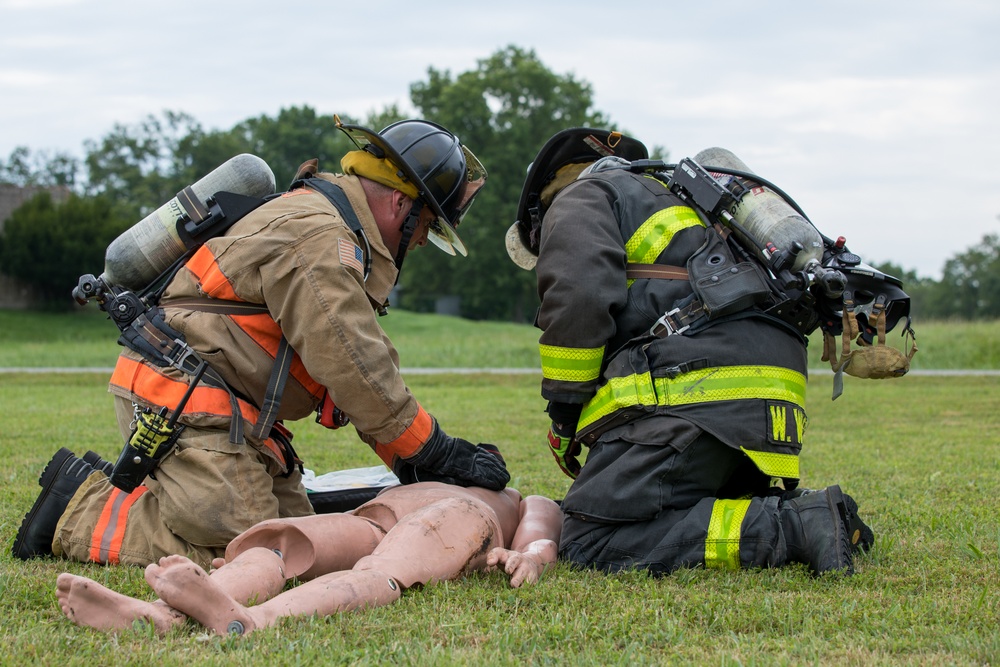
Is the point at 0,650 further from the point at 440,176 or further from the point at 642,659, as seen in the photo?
the point at 440,176

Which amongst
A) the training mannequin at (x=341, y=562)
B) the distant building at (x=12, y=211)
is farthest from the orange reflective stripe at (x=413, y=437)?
the distant building at (x=12, y=211)

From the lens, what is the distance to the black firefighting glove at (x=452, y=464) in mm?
3854

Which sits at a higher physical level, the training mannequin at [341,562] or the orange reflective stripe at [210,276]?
the orange reflective stripe at [210,276]

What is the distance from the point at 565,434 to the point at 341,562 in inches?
46.6

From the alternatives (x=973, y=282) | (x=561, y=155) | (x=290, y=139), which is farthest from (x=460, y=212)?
(x=973, y=282)

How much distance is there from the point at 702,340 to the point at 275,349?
5.44 feet

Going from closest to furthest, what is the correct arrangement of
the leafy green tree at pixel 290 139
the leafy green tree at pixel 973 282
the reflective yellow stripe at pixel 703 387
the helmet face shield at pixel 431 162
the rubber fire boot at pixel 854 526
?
the rubber fire boot at pixel 854 526, the reflective yellow stripe at pixel 703 387, the helmet face shield at pixel 431 162, the leafy green tree at pixel 290 139, the leafy green tree at pixel 973 282

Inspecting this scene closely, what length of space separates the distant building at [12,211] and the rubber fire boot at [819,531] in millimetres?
40973

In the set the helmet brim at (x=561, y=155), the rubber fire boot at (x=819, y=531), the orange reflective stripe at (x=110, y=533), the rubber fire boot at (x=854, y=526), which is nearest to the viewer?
the rubber fire boot at (x=819, y=531)

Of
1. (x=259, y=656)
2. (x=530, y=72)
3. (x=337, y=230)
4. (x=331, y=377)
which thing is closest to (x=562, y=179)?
(x=337, y=230)

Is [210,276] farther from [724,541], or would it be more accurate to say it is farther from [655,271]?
[724,541]

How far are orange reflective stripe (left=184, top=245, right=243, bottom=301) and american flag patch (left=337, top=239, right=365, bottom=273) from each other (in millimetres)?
460

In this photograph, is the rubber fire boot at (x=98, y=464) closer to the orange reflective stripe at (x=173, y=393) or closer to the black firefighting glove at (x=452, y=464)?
the orange reflective stripe at (x=173, y=393)

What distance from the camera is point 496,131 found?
57.3 m
